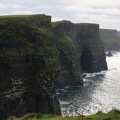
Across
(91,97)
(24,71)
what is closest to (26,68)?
(24,71)

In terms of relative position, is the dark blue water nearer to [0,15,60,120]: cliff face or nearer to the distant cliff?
the distant cliff

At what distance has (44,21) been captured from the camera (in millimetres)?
114188

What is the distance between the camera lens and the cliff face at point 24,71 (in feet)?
286

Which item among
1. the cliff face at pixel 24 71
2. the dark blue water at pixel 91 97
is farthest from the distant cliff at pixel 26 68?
the dark blue water at pixel 91 97

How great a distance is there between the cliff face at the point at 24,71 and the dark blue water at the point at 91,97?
934cm

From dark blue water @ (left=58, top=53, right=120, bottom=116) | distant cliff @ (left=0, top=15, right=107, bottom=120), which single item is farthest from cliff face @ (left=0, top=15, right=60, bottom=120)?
dark blue water @ (left=58, top=53, right=120, bottom=116)

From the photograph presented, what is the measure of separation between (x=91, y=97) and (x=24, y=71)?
38.4m

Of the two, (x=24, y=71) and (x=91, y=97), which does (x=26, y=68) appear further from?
(x=91, y=97)

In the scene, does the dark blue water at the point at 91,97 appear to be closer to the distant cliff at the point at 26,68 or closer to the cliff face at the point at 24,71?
the distant cliff at the point at 26,68

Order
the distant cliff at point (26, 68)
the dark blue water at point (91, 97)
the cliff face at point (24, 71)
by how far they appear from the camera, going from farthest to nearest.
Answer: the dark blue water at point (91, 97) < the distant cliff at point (26, 68) < the cliff face at point (24, 71)

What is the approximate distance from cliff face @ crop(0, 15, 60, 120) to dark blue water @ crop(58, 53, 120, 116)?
30.6ft

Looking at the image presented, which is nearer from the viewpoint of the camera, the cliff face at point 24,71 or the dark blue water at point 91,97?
the cliff face at point 24,71

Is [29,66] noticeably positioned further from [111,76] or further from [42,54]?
[111,76]

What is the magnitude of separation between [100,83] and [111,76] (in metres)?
26.9
